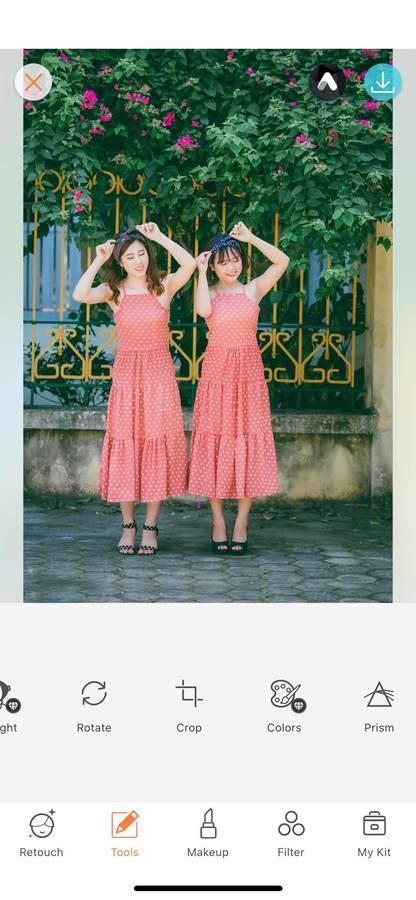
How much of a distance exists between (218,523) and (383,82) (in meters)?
3.36

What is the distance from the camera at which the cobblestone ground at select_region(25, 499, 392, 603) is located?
4.45 metres

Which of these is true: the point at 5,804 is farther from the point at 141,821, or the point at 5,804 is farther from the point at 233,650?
the point at 233,650

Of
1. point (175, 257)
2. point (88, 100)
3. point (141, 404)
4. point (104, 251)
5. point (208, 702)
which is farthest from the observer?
point (88, 100)

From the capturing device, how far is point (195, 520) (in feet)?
20.9

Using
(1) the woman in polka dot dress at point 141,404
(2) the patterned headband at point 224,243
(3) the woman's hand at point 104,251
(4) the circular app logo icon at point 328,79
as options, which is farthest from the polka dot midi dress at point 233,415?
(4) the circular app logo icon at point 328,79

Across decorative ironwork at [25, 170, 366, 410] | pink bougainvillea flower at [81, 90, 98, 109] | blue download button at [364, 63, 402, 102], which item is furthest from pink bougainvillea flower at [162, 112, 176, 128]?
blue download button at [364, 63, 402, 102]

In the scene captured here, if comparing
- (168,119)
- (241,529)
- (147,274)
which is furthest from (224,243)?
(241,529)

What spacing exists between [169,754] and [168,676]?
13 cm

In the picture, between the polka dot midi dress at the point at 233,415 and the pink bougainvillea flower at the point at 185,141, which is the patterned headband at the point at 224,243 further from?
the pink bougainvillea flower at the point at 185,141

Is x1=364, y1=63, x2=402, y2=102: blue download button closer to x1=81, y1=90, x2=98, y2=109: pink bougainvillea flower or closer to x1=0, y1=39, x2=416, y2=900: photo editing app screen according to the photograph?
x1=0, y1=39, x2=416, y2=900: photo editing app screen

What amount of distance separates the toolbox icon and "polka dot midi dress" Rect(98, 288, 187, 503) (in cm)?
351

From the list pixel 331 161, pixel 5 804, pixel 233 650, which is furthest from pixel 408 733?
pixel 331 161

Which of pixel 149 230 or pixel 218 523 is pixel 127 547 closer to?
pixel 218 523

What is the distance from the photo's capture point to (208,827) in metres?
1.76
